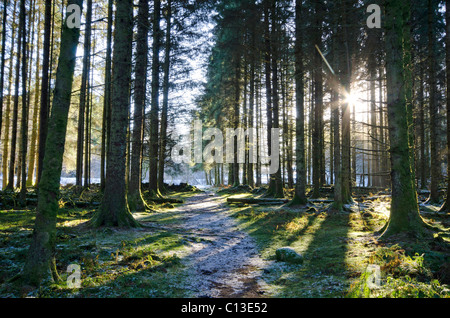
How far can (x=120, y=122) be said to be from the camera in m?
8.16

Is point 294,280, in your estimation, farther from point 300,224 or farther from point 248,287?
point 300,224

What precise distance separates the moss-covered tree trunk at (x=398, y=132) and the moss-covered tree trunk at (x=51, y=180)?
7.14 metres

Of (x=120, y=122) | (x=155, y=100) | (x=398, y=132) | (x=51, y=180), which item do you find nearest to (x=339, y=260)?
(x=398, y=132)

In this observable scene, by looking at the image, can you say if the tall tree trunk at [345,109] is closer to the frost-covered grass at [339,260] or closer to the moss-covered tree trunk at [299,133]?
the moss-covered tree trunk at [299,133]

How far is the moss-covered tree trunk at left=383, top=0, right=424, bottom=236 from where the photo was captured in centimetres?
639

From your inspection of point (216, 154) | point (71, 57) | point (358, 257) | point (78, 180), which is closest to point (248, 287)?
point (358, 257)

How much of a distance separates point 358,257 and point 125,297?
4409 millimetres

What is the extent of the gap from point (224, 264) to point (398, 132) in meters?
5.60

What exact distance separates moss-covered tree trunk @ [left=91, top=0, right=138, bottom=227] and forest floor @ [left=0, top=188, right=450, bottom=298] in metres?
0.96

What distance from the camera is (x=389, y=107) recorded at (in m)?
6.86

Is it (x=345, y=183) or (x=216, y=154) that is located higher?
(x=216, y=154)

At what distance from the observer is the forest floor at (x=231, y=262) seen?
355 cm

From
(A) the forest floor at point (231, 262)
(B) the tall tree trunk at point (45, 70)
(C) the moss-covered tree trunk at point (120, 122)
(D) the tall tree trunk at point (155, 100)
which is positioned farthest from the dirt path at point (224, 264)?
(B) the tall tree trunk at point (45, 70)
